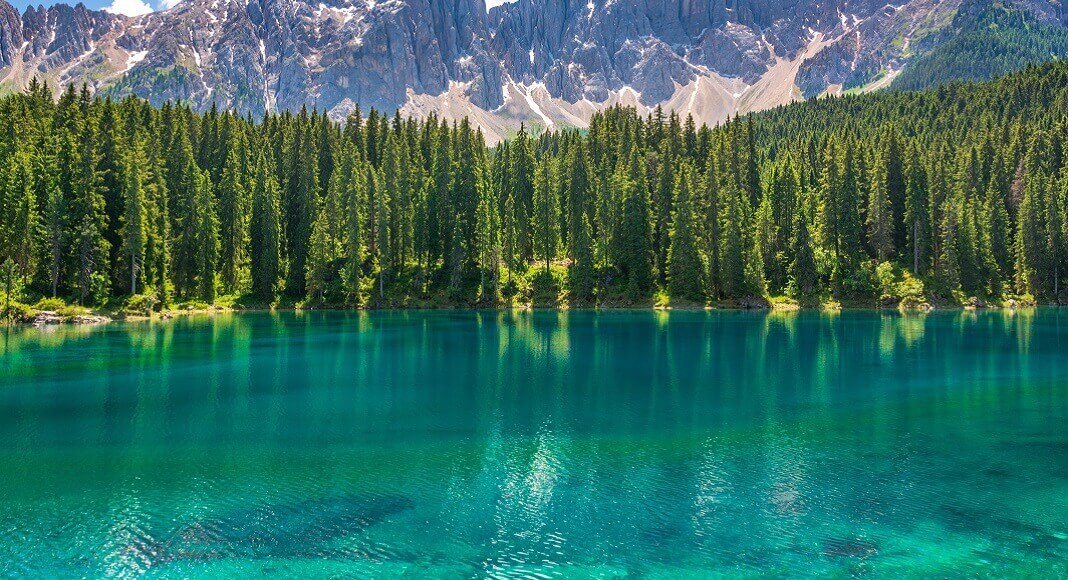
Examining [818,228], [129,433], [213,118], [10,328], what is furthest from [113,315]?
[818,228]

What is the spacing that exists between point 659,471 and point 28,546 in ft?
52.3

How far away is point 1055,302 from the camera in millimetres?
100375

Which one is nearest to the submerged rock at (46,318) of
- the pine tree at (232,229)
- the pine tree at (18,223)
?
the pine tree at (18,223)

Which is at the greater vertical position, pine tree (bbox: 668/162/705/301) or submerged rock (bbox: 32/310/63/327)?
pine tree (bbox: 668/162/705/301)

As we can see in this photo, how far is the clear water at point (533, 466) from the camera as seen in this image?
1561 centimetres

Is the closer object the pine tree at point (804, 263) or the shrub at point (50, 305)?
the shrub at point (50, 305)

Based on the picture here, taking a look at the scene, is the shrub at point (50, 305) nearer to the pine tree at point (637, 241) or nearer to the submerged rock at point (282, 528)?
the pine tree at point (637, 241)

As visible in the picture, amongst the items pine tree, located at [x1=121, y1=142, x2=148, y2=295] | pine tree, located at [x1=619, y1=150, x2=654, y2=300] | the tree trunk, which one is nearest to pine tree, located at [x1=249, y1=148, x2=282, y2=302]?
pine tree, located at [x1=121, y1=142, x2=148, y2=295]

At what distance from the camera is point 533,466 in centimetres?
2214

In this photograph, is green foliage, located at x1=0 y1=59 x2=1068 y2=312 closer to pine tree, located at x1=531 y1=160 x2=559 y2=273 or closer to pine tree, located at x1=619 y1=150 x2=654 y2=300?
pine tree, located at x1=619 y1=150 x2=654 y2=300

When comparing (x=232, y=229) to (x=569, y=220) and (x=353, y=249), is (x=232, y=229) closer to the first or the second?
(x=353, y=249)

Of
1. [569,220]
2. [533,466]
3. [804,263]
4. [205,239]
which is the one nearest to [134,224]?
[205,239]

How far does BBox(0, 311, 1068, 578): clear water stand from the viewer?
51.2ft

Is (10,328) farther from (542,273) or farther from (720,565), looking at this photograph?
(720,565)
